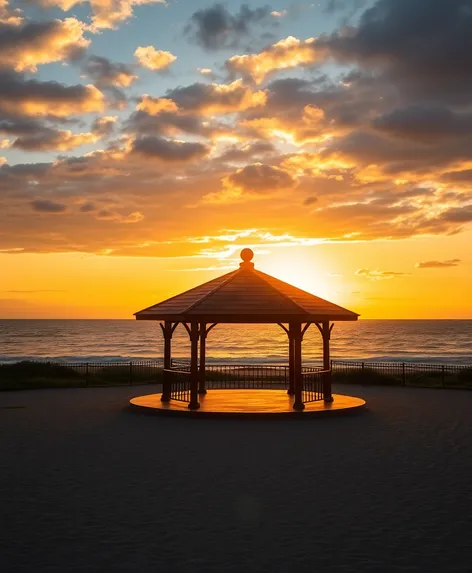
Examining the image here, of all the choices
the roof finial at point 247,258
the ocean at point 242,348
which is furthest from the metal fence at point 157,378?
the ocean at point 242,348

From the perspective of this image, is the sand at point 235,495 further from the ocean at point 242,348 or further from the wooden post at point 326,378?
the ocean at point 242,348

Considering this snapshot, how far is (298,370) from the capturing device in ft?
69.3

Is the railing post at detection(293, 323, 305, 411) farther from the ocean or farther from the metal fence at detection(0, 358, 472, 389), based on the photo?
the ocean

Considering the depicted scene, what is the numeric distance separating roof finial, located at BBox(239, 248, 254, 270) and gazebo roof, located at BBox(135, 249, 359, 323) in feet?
0.19

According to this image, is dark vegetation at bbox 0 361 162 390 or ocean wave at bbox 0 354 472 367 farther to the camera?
ocean wave at bbox 0 354 472 367

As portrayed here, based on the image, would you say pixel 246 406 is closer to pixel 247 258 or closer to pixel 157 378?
pixel 247 258

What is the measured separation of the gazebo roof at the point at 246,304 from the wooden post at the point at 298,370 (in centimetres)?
54

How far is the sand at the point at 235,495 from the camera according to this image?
25.6ft

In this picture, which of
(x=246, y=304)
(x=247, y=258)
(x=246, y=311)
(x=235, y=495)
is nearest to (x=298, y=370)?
(x=246, y=311)

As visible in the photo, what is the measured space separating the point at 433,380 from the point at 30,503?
2670 centimetres

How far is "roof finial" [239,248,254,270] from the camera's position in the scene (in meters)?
24.5

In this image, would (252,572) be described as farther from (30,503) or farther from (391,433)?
(391,433)

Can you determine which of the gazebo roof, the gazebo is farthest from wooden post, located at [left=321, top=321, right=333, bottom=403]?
the gazebo roof

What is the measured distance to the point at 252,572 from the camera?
7262mm
